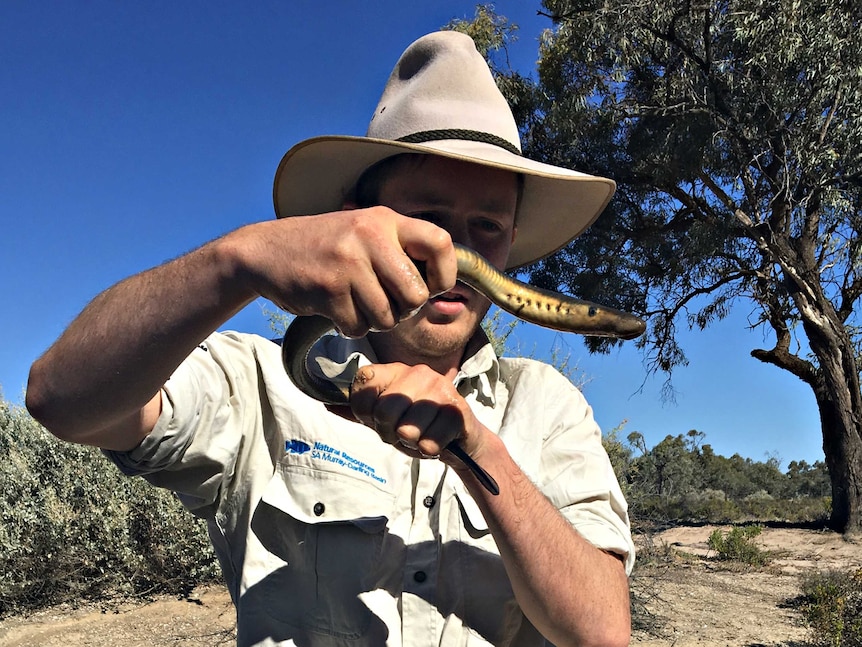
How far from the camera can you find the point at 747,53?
13.4 m

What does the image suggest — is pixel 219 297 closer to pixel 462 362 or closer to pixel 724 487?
pixel 462 362

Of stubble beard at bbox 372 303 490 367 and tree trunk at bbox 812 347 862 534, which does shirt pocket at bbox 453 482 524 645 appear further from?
tree trunk at bbox 812 347 862 534

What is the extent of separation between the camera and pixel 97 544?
7.69 meters

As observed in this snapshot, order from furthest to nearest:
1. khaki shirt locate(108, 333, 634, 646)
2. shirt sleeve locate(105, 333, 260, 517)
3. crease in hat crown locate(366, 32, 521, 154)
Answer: crease in hat crown locate(366, 32, 521, 154) → khaki shirt locate(108, 333, 634, 646) → shirt sleeve locate(105, 333, 260, 517)

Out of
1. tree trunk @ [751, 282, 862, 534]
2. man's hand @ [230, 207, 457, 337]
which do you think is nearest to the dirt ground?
tree trunk @ [751, 282, 862, 534]

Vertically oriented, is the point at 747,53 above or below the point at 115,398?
above

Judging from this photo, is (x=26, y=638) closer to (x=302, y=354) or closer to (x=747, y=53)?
(x=302, y=354)

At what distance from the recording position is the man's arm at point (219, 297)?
131cm

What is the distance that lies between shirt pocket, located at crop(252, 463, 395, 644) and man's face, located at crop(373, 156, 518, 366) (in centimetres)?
47

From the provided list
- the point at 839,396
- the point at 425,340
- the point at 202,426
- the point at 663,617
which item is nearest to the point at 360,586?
the point at 202,426

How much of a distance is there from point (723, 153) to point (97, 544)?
41.8 feet

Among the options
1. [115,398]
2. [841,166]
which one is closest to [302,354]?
[115,398]

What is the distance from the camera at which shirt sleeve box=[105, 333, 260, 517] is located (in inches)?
68.4

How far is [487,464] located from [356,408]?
1.25 feet
